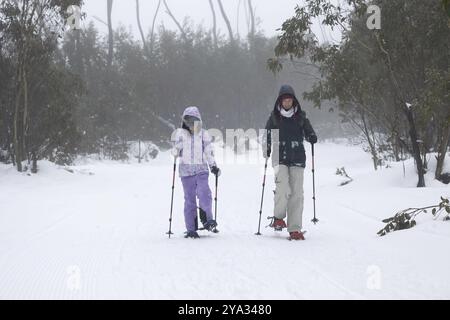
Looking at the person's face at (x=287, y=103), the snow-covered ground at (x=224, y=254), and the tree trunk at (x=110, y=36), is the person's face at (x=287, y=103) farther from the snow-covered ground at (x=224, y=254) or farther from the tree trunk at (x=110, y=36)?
the tree trunk at (x=110, y=36)

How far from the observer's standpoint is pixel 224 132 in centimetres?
5334

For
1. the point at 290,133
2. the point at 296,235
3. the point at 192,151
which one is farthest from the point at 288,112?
the point at 296,235

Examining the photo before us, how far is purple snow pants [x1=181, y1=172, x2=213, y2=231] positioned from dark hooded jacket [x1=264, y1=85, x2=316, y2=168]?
1.04 meters

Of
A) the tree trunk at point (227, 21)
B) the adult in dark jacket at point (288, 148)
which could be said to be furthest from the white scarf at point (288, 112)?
the tree trunk at point (227, 21)

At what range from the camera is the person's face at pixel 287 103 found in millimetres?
7191

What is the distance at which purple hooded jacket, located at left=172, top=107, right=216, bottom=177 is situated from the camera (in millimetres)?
7445

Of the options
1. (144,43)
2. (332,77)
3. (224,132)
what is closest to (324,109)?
(224,132)

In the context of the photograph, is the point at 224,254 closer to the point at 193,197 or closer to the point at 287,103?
the point at 193,197

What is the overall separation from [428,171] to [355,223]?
5.22 metres

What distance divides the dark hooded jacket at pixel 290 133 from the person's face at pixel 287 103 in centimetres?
5

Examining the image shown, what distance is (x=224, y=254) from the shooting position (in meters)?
5.96

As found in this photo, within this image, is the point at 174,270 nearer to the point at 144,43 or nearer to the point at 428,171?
the point at 428,171

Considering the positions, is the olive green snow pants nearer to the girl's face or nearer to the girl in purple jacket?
the girl in purple jacket

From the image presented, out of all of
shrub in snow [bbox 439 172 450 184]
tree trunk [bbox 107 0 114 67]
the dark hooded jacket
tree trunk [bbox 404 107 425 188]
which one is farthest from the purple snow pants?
tree trunk [bbox 107 0 114 67]
